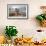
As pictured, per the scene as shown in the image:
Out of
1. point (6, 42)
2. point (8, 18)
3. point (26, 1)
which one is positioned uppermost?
point (26, 1)

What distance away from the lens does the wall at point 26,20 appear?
3.76m

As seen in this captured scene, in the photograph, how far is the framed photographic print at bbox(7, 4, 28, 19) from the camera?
375cm

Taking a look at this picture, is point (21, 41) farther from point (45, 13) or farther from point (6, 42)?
point (45, 13)

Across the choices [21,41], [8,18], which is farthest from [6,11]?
[21,41]

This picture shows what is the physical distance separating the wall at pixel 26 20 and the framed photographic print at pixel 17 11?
0.07m

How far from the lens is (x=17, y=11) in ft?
12.4

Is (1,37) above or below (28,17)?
below

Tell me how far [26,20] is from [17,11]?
282 mm

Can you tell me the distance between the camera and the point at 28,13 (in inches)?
148

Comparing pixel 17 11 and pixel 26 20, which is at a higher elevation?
pixel 17 11

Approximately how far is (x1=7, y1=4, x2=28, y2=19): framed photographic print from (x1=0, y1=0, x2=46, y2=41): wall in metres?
0.07

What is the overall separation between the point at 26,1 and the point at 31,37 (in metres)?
0.80

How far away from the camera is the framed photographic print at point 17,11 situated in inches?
148

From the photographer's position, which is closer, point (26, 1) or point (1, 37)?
point (1, 37)
